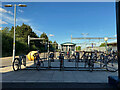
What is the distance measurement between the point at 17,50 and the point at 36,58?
82.1ft

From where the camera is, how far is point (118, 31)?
377cm

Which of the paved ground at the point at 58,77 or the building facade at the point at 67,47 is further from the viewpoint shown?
the building facade at the point at 67,47

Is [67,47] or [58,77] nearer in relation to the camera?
[58,77]

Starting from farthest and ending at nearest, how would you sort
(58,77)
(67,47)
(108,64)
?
(67,47)
(108,64)
(58,77)

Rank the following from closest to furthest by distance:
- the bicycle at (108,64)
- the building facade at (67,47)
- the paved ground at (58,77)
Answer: the paved ground at (58,77) < the bicycle at (108,64) < the building facade at (67,47)

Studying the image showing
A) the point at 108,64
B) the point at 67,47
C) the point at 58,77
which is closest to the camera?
the point at 58,77

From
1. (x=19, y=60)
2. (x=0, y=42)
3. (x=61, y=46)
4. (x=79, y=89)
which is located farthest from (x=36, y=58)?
(x=0, y=42)

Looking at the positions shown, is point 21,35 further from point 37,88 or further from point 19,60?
point 37,88

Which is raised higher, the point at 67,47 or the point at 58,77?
the point at 67,47

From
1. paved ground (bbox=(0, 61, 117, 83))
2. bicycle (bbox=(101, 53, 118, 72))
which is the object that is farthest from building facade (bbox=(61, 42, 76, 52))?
paved ground (bbox=(0, 61, 117, 83))

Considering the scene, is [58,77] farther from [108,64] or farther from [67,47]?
[67,47]

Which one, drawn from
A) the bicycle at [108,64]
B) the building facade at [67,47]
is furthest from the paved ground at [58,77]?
the building facade at [67,47]

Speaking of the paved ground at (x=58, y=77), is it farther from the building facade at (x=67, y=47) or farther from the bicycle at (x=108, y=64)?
the building facade at (x=67, y=47)

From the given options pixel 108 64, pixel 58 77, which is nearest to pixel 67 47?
pixel 108 64
